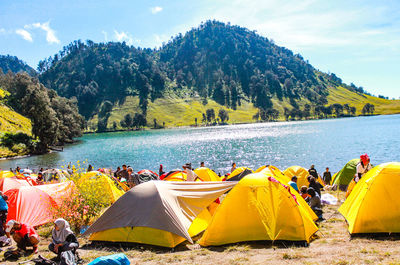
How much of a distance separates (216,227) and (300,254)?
268 cm

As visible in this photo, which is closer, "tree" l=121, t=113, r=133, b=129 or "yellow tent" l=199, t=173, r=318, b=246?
"yellow tent" l=199, t=173, r=318, b=246

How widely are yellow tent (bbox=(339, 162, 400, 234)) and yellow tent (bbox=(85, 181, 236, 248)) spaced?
5.30m

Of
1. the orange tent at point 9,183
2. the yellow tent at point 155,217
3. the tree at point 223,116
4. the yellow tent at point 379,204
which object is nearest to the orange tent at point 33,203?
the yellow tent at point 155,217

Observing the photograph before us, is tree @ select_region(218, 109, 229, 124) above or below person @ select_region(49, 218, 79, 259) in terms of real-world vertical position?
above

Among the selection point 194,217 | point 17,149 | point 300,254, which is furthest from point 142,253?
point 17,149

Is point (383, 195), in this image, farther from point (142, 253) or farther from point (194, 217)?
point (142, 253)

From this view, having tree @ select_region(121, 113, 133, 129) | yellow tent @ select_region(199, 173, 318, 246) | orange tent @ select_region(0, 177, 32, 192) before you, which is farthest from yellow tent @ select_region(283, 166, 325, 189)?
tree @ select_region(121, 113, 133, 129)

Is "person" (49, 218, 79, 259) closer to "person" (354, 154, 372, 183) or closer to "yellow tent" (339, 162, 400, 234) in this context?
"yellow tent" (339, 162, 400, 234)

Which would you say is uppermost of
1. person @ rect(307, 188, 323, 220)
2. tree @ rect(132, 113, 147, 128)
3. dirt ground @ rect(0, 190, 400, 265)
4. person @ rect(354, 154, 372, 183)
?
tree @ rect(132, 113, 147, 128)

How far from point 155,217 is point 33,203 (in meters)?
7.21

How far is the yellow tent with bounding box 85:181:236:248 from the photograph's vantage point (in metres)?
9.35

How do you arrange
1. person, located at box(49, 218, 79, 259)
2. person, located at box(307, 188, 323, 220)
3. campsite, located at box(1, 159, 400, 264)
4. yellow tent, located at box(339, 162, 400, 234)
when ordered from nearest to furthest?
person, located at box(49, 218, 79, 259)
campsite, located at box(1, 159, 400, 264)
yellow tent, located at box(339, 162, 400, 234)
person, located at box(307, 188, 323, 220)

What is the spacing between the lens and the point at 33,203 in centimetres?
1322

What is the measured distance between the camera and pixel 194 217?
34.6ft
